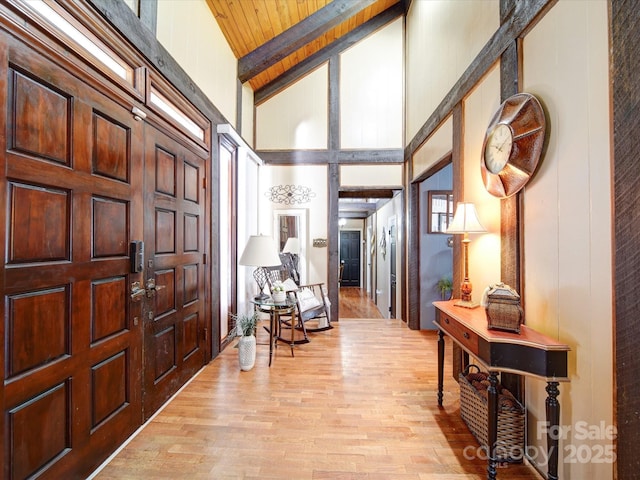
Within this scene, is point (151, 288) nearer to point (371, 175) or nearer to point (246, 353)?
point (246, 353)

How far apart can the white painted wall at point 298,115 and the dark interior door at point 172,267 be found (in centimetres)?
211

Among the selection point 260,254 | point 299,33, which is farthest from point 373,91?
point 260,254

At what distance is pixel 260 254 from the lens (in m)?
2.87

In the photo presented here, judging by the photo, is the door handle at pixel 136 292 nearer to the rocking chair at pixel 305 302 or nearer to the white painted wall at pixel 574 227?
the rocking chair at pixel 305 302

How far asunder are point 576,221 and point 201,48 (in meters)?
3.32

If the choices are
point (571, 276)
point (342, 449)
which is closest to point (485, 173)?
point (571, 276)

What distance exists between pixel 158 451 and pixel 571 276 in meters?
2.50

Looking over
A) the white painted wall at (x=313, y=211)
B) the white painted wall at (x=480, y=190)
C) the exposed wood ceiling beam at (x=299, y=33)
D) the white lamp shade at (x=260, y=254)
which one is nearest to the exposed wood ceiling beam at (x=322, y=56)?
the exposed wood ceiling beam at (x=299, y=33)

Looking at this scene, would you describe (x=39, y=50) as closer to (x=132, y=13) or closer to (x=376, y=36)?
(x=132, y=13)

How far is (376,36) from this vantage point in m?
4.49

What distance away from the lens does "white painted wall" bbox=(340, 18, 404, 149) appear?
4.47m

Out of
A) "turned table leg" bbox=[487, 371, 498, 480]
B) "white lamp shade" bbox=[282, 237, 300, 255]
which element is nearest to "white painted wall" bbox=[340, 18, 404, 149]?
"white lamp shade" bbox=[282, 237, 300, 255]

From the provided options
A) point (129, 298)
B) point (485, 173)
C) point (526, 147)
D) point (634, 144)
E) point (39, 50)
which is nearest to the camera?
point (634, 144)

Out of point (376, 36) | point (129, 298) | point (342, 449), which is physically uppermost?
point (376, 36)
